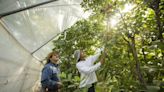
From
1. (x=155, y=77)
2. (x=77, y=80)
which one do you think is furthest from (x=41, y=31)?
(x=155, y=77)

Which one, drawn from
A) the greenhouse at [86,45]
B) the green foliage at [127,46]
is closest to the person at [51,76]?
the greenhouse at [86,45]

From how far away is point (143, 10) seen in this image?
14.0 feet

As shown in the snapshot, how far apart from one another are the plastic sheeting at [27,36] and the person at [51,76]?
A: 792 mm

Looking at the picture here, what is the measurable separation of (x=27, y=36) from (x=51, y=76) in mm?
1569

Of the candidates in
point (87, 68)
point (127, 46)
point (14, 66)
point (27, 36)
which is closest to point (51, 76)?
point (87, 68)

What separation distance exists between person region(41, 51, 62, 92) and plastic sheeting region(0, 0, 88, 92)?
79 centimetres

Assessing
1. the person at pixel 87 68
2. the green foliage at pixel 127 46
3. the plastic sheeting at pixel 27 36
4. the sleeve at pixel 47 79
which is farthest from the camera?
the plastic sheeting at pixel 27 36

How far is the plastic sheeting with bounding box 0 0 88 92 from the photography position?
538 cm

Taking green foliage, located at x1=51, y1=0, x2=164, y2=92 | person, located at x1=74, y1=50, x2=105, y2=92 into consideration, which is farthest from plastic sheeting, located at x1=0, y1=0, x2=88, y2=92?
green foliage, located at x1=51, y1=0, x2=164, y2=92

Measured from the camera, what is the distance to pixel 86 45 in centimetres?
716

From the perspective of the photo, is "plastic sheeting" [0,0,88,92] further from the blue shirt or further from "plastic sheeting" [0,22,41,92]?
the blue shirt

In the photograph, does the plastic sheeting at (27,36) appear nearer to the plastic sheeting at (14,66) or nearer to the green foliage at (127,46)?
the plastic sheeting at (14,66)

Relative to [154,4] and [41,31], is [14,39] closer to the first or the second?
[41,31]

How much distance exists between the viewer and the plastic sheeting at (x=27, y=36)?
538 centimetres
